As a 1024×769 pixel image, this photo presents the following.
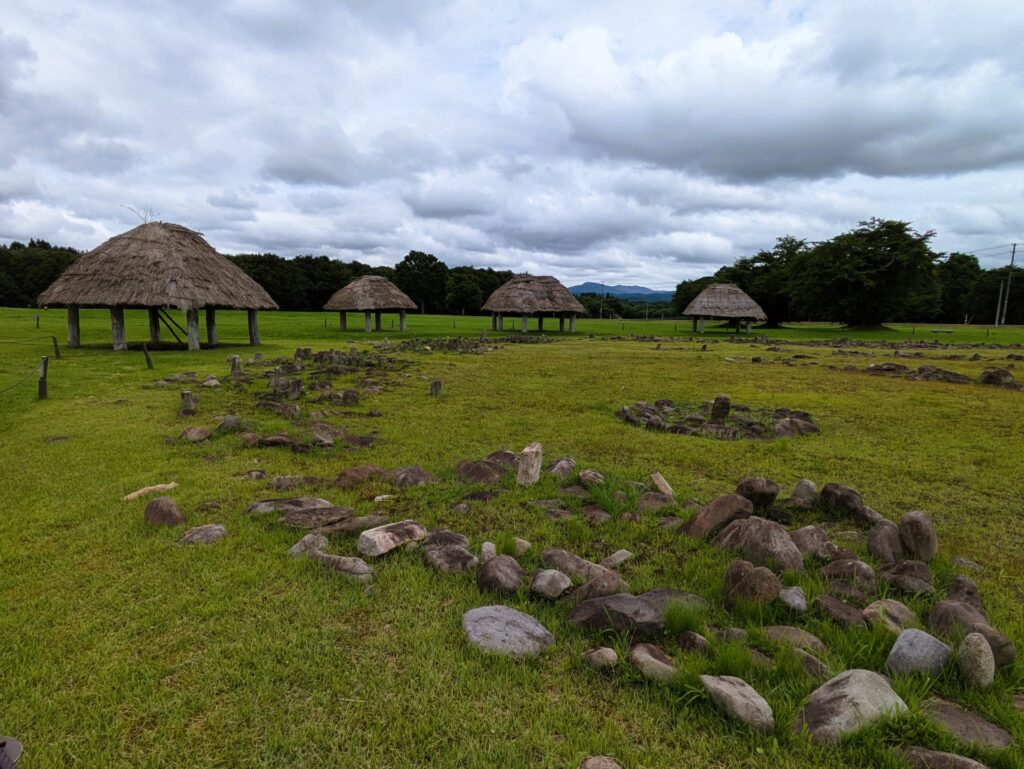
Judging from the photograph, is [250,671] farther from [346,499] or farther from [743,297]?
[743,297]

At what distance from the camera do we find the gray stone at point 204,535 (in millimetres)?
4383

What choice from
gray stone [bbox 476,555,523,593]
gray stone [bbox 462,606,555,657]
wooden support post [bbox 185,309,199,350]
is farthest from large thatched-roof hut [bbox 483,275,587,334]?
gray stone [bbox 462,606,555,657]

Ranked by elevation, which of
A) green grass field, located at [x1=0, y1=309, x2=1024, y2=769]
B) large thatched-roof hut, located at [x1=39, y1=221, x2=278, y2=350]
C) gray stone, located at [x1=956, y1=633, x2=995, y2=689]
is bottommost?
green grass field, located at [x1=0, y1=309, x2=1024, y2=769]

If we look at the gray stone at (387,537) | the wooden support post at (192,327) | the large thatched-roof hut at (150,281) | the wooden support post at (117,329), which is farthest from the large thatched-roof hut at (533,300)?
the gray stone at (387,537)

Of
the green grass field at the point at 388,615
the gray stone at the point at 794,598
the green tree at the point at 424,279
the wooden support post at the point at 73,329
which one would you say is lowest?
the green grass field at the point at 388,615

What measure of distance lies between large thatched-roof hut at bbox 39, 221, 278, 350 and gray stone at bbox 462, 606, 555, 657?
20768 millimetres

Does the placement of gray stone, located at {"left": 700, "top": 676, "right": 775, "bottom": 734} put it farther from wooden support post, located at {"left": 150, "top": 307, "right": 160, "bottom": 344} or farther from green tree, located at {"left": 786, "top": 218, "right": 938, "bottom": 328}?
green tree, located at {"left": 786, "top": 218, "right": 938, "bottom": 328}

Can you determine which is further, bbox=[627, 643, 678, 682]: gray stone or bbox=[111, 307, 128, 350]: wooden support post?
bbox=[111, 307, 128, 350]: wooden support post

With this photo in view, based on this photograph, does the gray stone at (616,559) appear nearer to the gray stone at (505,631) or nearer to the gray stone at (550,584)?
the gray stone at (550,584)

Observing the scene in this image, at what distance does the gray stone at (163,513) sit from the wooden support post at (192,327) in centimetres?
1836

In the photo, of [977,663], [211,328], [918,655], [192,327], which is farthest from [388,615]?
[211,328]

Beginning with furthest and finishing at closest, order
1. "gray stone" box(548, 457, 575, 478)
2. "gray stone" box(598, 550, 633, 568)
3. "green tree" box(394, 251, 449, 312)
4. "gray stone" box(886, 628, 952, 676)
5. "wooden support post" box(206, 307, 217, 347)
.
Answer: "green tree" box(394, 251, 449, 312)
"wooden support post" box(206, 307, 217, 347)
"gray stone" box(548, 457, 575, 478)
"gray stone" box(598, 550, 633, 568)
"gray stone" box(886, 628, 952, 676)

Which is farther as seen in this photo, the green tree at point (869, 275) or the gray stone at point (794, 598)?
the green tree at point (869, 275)

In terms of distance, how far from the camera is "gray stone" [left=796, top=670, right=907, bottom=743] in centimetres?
238
